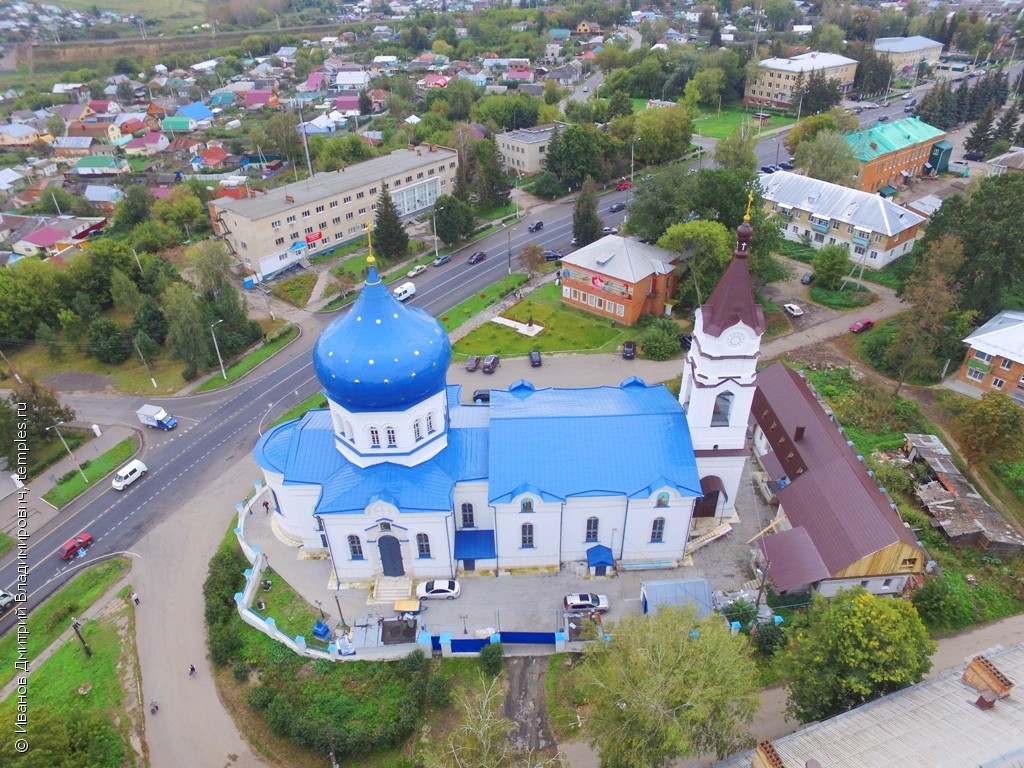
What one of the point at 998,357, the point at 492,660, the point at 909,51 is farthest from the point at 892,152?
the point at 492,660

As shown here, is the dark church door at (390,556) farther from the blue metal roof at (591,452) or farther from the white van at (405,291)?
the white van at (405,291)

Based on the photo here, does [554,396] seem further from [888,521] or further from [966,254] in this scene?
[966,254]

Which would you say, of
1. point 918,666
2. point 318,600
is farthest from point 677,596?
point 318,600

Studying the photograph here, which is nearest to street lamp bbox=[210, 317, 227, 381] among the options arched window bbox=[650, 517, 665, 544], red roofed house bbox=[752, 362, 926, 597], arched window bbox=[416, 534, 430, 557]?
arched window bbox=[416, 534, 430, 557]

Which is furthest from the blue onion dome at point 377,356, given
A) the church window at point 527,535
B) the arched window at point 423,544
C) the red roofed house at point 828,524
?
the red roofed house at point 828,524

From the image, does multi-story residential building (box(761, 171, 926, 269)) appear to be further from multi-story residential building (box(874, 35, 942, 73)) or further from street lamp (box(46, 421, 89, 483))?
multi-story residential building (box(874, 35, 942, 73))

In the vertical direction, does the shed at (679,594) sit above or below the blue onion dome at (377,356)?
below

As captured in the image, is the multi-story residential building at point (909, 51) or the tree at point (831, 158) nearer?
the tree at point (831, 158)
